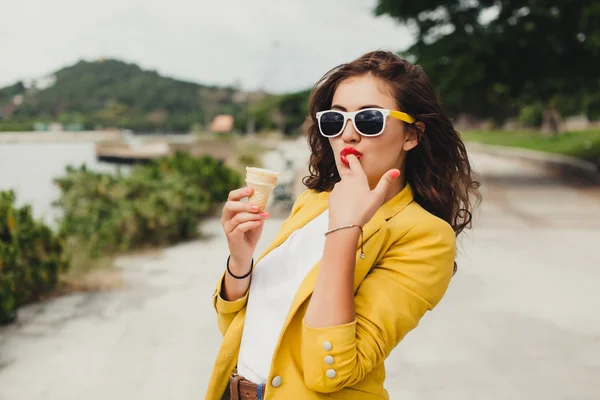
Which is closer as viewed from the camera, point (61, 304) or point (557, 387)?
point (557, 387)

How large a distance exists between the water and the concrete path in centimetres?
133

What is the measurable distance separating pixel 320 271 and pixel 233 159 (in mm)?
19728

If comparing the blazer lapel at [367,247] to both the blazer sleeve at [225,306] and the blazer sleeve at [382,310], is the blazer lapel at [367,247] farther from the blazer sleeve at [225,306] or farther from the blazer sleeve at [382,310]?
the blazer sleeve at [225,306]

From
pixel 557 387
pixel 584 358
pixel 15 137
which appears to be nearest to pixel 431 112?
pixel 557 387

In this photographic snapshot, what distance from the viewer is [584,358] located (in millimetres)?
4121

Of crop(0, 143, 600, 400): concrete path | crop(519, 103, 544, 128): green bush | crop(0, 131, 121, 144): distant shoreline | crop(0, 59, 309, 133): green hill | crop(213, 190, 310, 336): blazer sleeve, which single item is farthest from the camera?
crop(519, 103, 544, 128): green bush

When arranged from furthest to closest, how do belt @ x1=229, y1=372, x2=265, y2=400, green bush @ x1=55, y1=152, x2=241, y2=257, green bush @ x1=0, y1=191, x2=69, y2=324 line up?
green bush @ x1=55, y1=152, x2=241, y2=257 < green bush @ x1=0, y1=191, x2=69, y2=324 < belt @ x1=229, y1=372, x2=265, y2=400

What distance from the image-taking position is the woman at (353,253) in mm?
1286

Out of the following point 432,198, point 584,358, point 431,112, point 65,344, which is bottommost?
point 584,358

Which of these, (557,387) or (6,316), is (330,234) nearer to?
(557,387)

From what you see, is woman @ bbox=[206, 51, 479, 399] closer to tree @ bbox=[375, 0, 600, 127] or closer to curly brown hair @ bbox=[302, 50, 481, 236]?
curly brown hair @ bbox=[302, 50, 481, 236]

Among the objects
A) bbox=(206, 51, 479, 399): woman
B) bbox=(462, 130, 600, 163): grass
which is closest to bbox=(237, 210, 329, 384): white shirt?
bbox=(206, 51, 479, 399): woman

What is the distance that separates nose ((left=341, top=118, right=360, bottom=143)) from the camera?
1415 mm

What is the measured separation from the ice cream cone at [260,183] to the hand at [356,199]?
28cm
